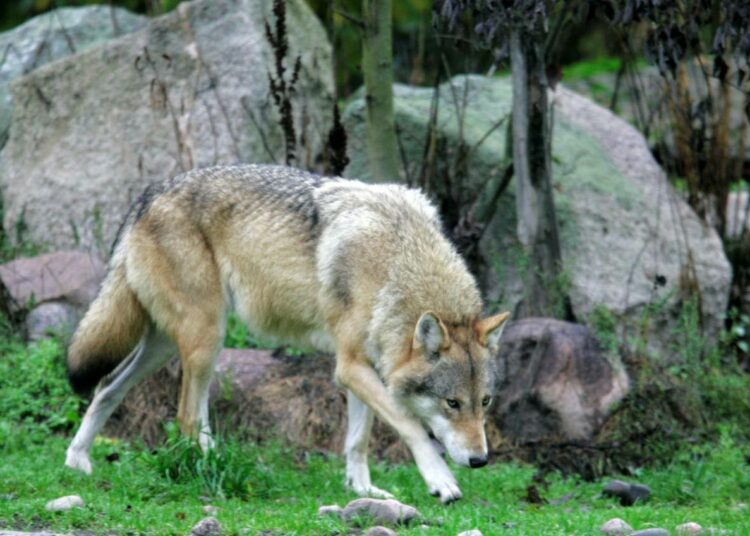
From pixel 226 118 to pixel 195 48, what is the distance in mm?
978

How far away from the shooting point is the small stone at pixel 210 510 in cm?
545

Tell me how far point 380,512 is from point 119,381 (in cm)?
244

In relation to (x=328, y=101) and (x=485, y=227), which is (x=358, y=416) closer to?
(x=485, y=227)

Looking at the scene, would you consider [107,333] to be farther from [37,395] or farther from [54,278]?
[54,278]

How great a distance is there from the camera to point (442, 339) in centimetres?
589

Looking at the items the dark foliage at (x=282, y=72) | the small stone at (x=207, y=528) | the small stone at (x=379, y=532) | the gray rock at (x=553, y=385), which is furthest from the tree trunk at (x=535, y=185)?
the small stone at (x=207, y=528)

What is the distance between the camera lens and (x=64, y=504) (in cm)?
533

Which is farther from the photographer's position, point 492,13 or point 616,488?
point 616,488

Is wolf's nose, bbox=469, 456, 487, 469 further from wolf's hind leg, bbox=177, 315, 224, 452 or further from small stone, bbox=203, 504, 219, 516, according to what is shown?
wolf's hind leg, bbox=177, 315, 224, 452

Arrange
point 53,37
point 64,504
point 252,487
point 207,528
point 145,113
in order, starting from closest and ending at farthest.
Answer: point 207,528 < point 64,504 < point 252,487 < point 145,113 < point 53,37

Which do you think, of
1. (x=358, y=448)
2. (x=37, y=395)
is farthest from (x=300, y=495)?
(x=37, y=395)

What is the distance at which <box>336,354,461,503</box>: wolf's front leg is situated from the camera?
19.2 feet

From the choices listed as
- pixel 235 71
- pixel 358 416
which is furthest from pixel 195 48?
pixel 358 416

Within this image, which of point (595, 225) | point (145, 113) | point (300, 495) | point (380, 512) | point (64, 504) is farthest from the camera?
point (145, 113)
